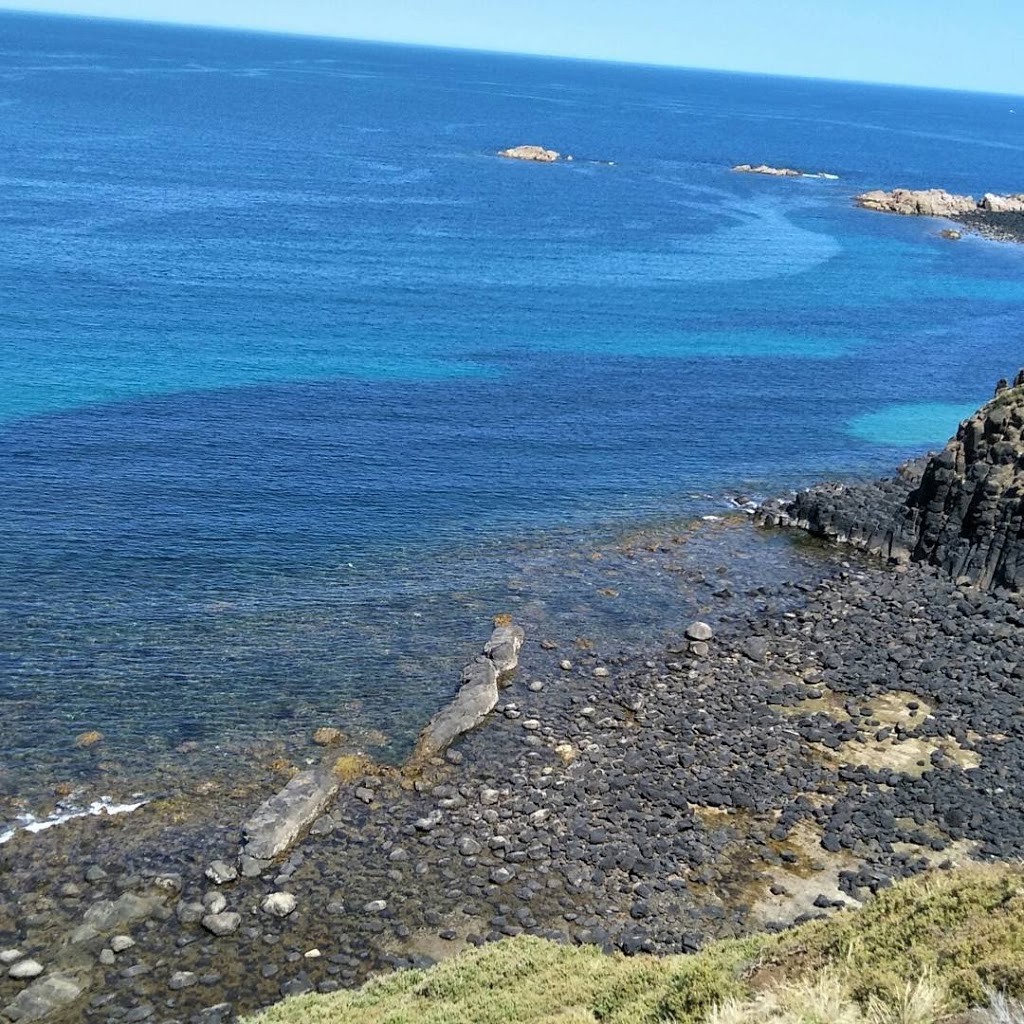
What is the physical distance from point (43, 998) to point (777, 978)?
58.3ft

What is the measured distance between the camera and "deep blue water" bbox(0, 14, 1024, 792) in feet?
144

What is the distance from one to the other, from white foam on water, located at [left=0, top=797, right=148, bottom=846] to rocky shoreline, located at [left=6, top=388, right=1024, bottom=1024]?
400 mm

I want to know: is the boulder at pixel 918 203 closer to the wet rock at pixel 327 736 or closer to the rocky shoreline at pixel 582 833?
the rocky shoreline at pixel 582 833

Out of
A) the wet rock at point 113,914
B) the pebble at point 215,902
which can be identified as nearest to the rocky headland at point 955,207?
the pebble at point 215,902

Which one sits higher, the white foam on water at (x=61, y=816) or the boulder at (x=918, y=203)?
the boulder at (x=918, y=203)

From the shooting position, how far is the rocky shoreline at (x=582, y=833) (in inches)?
1137

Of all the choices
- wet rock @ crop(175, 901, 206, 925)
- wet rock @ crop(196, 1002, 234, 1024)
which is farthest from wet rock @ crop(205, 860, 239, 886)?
wet rock @ crop(196, 1002, 234, 1024)

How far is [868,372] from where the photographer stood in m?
90.6

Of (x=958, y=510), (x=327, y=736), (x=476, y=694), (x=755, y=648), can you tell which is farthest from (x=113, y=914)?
(x=958, y=510)

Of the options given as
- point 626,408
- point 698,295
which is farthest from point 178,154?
point 626,408

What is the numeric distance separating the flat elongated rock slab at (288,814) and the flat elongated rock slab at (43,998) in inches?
242

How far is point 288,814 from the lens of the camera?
110 ft

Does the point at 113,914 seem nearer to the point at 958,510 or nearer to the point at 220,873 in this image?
the point at 220,873

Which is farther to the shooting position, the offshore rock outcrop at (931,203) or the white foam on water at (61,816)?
the offshore rock outcrop at (931,203)
